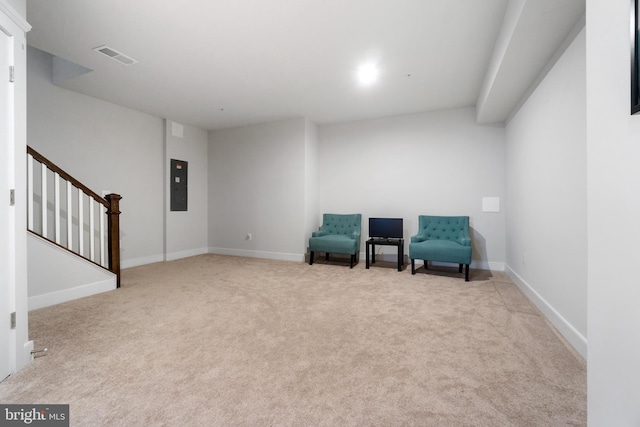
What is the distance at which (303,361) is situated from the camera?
1.91 metres

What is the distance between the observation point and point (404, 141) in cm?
520

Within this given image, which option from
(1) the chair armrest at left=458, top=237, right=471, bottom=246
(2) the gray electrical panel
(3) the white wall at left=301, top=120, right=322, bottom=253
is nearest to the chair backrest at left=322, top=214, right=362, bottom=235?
(3) the white wall at left=301, top=120, right=322, bottom=253

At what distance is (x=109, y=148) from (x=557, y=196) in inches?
241

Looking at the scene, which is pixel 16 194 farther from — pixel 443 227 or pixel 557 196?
pixel 443 227

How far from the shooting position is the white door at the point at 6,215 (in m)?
1.69

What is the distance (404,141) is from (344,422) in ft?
15.6

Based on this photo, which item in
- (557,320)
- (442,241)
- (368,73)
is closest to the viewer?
(557,320)

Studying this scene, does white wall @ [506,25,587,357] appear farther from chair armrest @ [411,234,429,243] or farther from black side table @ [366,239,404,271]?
black side table @ [366,239,404,271]

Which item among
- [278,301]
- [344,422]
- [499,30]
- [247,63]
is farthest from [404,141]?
[344,422]

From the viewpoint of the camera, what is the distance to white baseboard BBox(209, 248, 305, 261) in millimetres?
5481

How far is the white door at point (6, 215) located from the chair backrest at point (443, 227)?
472 centimetres

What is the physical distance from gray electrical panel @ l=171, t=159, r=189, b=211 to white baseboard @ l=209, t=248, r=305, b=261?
3.94ft

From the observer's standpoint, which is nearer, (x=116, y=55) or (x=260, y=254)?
(x=116, y=55)

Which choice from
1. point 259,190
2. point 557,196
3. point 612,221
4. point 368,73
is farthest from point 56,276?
point 557,196
